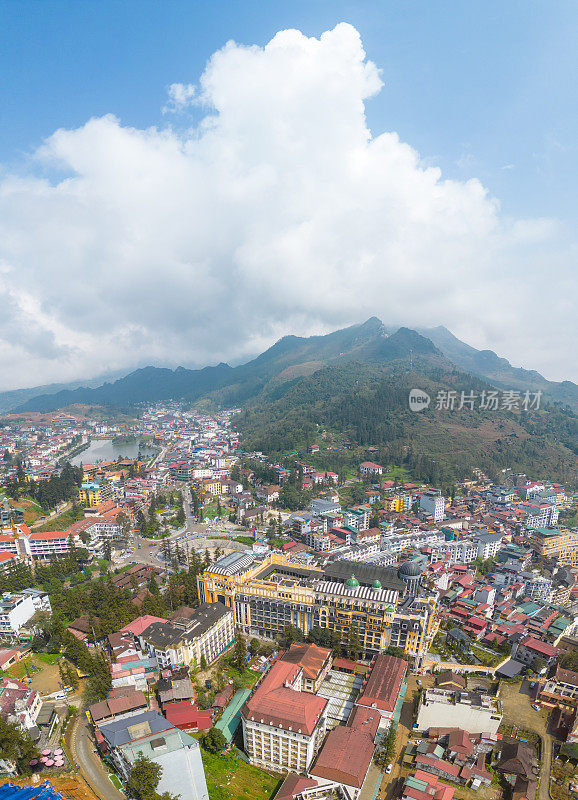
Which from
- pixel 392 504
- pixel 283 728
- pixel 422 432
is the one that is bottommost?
pixel 392 504

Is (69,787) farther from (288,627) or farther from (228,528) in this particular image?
(228,528)

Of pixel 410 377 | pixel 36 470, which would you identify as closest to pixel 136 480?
pixel 36 470

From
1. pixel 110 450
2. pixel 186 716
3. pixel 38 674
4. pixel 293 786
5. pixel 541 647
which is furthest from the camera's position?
pixel 110 450

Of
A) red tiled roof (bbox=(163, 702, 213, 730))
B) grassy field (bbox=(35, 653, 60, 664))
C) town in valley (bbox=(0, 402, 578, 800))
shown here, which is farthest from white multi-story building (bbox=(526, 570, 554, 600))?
grassy field (bbox=(35, 653, 60, 664))

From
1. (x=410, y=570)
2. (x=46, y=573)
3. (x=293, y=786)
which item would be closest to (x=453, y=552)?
(x=410, y=570)

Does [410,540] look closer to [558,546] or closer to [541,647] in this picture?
[558,546]

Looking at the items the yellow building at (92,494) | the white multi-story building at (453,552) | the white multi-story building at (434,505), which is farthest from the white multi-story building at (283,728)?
the yellow building at (92,494)
